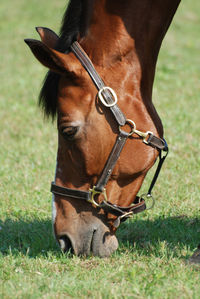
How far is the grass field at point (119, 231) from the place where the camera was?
2809 millimetres

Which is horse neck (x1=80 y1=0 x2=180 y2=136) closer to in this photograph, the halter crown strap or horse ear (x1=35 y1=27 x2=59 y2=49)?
the halter crown strap

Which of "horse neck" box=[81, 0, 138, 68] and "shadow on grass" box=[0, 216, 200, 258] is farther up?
"horse neck" box=[81, 0, 138, 68]

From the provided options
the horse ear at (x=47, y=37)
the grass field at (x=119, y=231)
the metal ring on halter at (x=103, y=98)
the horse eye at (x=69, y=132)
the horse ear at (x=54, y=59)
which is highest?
the horse ear at (x=47, y=37)

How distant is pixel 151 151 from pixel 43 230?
1.39 meters

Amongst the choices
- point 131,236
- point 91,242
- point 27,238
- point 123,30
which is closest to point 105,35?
point 123,30

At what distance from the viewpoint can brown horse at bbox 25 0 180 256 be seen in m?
2.80

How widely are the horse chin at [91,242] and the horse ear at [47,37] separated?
1.14 metres

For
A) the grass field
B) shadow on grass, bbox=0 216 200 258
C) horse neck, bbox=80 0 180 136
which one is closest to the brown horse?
horse neck, bbox=80 0 180 136

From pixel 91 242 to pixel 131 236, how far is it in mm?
810

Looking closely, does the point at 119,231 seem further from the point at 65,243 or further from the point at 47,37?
the point at 47,37

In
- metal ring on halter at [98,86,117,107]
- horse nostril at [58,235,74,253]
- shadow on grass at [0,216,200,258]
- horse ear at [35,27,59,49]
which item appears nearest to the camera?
metal ring on halter at [98,86,117,107]

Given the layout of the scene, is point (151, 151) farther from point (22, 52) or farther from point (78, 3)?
point (22, 52)

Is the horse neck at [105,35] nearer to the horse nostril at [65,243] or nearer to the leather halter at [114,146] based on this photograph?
the leather halter at [114,146]

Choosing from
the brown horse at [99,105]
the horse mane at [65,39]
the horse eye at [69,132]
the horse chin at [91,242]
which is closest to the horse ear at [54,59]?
the brown horse at [99,105]
